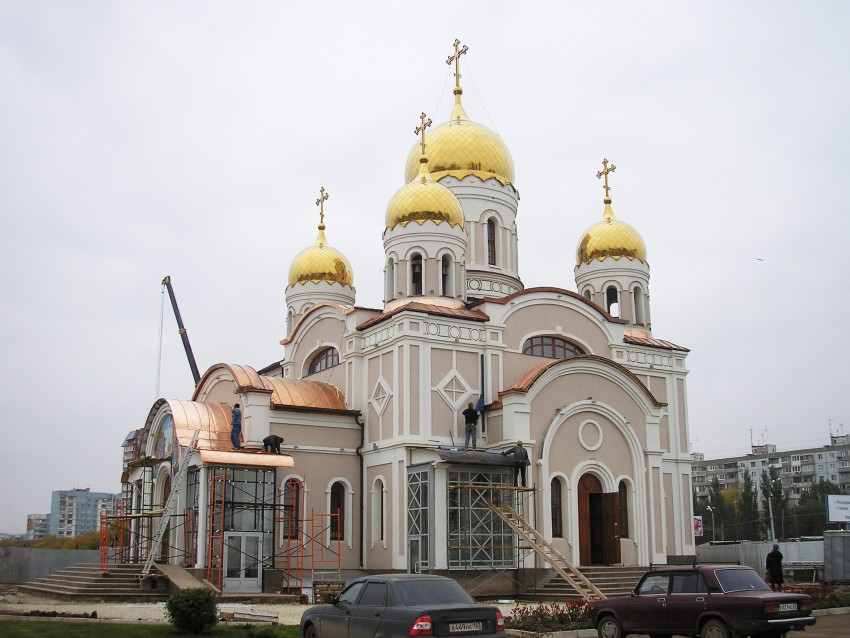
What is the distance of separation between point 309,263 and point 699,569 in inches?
944

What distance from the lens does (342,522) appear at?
26.3m

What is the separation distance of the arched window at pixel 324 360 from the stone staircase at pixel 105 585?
28.9ft

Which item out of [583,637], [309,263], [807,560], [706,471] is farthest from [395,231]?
[706,471]

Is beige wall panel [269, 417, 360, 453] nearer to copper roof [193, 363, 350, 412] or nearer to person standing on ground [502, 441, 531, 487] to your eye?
copper roof [193, 363, 350, 412]

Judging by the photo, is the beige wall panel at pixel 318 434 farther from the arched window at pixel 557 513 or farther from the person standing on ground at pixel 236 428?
the arched window at pixel 557 513

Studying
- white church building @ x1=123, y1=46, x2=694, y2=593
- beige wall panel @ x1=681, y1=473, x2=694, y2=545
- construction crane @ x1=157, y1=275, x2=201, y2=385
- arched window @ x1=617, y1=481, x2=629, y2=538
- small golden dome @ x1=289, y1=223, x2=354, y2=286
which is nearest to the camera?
white church building @ x1=123, y1=46, x2=694, y2=593

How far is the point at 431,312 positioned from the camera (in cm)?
2539

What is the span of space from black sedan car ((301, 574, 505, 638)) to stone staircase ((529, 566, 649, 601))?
11.2 meters

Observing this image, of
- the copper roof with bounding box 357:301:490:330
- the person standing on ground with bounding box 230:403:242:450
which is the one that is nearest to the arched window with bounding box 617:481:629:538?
the copper roof with bounding box 357:301:490:330

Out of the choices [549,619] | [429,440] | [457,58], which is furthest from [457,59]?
[549,619]

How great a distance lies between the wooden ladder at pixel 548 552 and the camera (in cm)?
2191

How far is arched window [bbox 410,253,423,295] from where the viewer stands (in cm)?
2825

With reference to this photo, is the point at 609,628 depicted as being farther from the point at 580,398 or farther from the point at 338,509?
the point at 338,509

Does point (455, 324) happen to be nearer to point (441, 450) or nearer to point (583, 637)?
point (441, 450)
